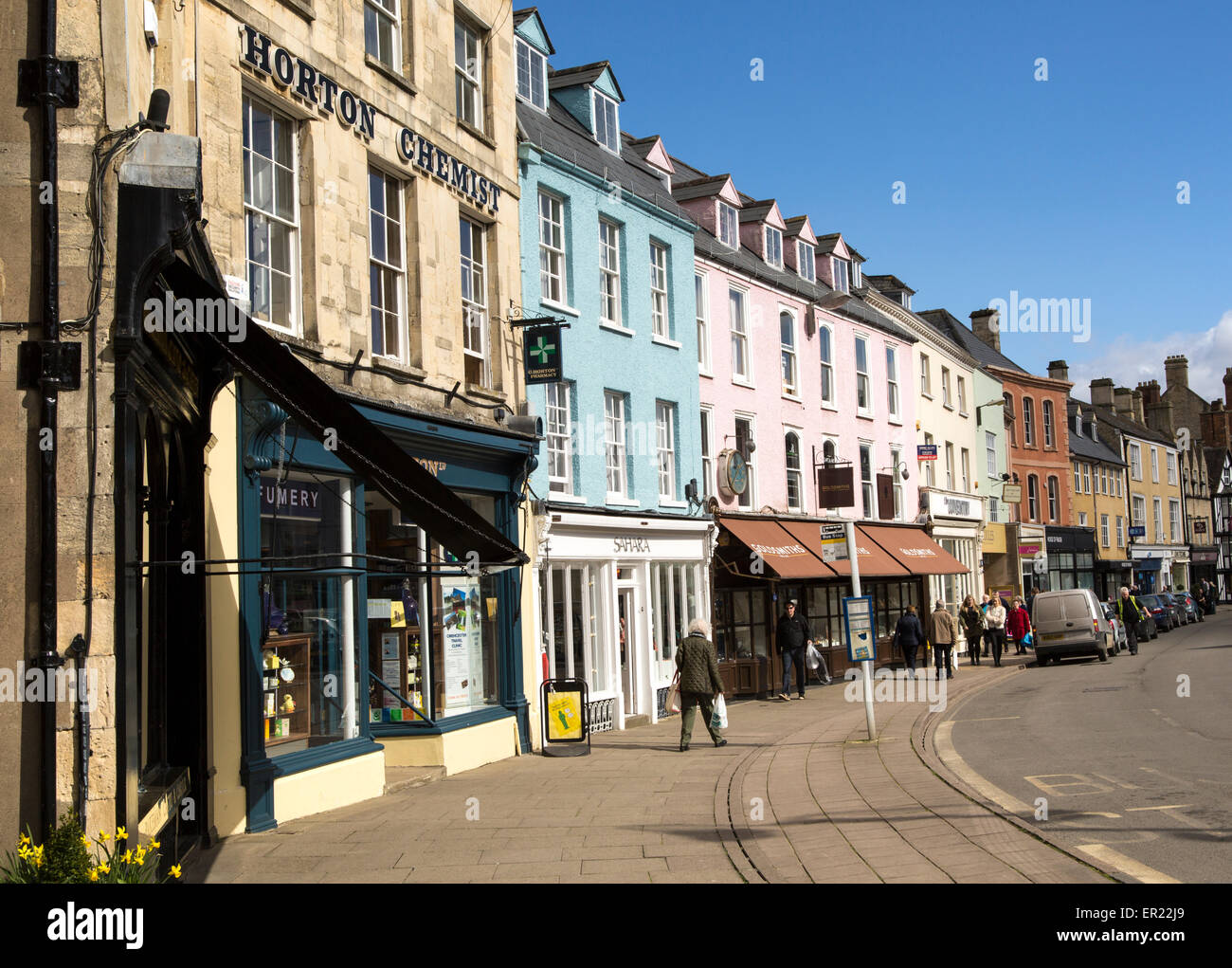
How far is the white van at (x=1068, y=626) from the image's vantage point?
97.9ft

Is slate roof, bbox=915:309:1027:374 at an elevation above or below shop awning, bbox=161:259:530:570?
above

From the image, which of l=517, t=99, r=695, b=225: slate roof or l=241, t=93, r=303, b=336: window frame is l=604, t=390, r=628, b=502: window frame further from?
l=241, t=93, r=303, b=336: window frame

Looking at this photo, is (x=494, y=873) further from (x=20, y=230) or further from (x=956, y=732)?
(x=956, y=732)

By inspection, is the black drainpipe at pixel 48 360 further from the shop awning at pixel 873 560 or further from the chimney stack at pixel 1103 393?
the chimney stack at pixel 1103 393

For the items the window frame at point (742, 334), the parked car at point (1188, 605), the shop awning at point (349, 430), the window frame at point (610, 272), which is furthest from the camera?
the parked car at point (1188, 605)

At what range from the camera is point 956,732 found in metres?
16.5

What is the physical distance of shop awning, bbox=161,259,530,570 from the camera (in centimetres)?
794

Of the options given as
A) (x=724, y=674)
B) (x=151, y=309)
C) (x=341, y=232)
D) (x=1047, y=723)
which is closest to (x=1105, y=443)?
(x=724, y=674)

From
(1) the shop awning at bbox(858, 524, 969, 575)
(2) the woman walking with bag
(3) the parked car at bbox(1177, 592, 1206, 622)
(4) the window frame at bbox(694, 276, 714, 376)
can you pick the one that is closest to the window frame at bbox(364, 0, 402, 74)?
(4) the window frame at bbox(694, 276, 714, 376)

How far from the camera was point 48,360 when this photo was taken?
6477 millimetres

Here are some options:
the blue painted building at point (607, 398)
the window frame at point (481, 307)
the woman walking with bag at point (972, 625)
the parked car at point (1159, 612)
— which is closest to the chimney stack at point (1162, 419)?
the parked car at point (1159, 612)

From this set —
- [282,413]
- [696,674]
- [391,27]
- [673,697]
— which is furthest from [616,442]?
[282,413]

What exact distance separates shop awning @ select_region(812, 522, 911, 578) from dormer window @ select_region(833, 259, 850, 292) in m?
7.11

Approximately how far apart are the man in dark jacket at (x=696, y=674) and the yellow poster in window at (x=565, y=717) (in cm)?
147
